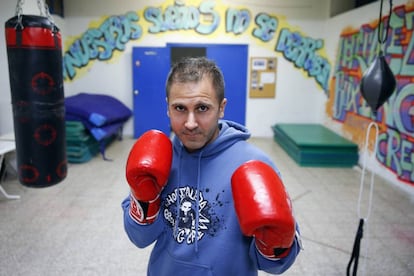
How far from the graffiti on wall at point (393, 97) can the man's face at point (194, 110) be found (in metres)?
2.71

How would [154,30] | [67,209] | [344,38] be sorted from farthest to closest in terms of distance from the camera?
[154,30] < [344,38] < [67,209]

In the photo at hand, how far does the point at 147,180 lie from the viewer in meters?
1.04

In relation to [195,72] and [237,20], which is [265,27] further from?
[195,72]

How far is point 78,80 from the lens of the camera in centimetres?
634

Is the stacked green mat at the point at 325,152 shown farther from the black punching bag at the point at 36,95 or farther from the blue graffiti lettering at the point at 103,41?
the blue graffiti lettering at the point at 103,41

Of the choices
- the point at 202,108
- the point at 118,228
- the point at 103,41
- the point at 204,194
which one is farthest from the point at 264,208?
the point at 103,41

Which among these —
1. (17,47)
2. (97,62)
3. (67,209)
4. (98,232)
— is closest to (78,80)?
(97,62)

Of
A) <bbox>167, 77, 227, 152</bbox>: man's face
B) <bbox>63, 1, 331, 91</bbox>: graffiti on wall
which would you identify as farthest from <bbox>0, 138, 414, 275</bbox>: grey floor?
<bbox>63, 1, 331, 91</bbox>: graffiti on wall

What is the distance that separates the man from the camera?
916 millimetres

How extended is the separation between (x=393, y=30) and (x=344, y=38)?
4.93ft

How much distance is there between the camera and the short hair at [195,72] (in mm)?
968

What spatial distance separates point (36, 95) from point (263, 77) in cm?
503

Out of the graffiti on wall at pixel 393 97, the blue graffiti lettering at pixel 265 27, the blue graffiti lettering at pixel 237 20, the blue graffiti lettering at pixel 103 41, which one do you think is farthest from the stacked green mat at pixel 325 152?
the blue graffiti lettering at pixel 103 41

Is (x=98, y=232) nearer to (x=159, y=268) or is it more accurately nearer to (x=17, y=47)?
(x=17, y=47)
